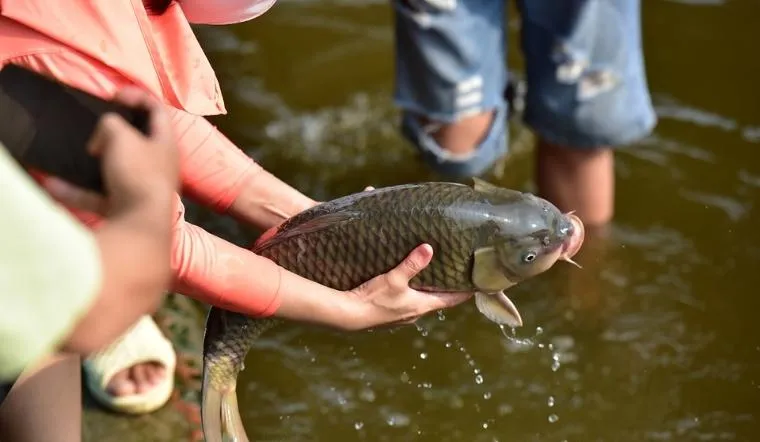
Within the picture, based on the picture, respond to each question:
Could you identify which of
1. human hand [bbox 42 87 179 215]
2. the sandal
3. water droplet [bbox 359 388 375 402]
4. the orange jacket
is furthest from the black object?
water droplet [bbox 359 388 375 402]

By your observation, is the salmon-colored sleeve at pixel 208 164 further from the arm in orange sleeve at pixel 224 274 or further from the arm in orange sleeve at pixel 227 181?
the arm in orange sleeve at pixel 224 274

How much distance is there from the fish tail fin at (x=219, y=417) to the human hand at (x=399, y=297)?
247mm

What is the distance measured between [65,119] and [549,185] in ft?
6.14

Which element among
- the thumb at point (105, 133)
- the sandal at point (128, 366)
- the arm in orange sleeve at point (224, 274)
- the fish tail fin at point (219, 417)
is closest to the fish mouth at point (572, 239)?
the arm in orange sleeve at point (224, 274)

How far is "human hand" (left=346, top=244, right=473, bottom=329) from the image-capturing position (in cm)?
179

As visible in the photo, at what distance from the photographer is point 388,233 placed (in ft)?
5.84

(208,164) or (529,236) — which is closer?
(529,236)

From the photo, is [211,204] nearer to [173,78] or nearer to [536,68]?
[173,78]

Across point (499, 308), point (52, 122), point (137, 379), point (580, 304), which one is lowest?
point (580, 304)

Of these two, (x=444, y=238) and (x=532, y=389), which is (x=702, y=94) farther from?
(x=444, y=238)

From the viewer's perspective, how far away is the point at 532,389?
2.64 m

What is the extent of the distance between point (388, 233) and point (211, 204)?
49 cm

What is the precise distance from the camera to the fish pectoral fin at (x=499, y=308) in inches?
74.0

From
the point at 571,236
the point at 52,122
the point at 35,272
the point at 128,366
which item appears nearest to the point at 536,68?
the point at 571,236
